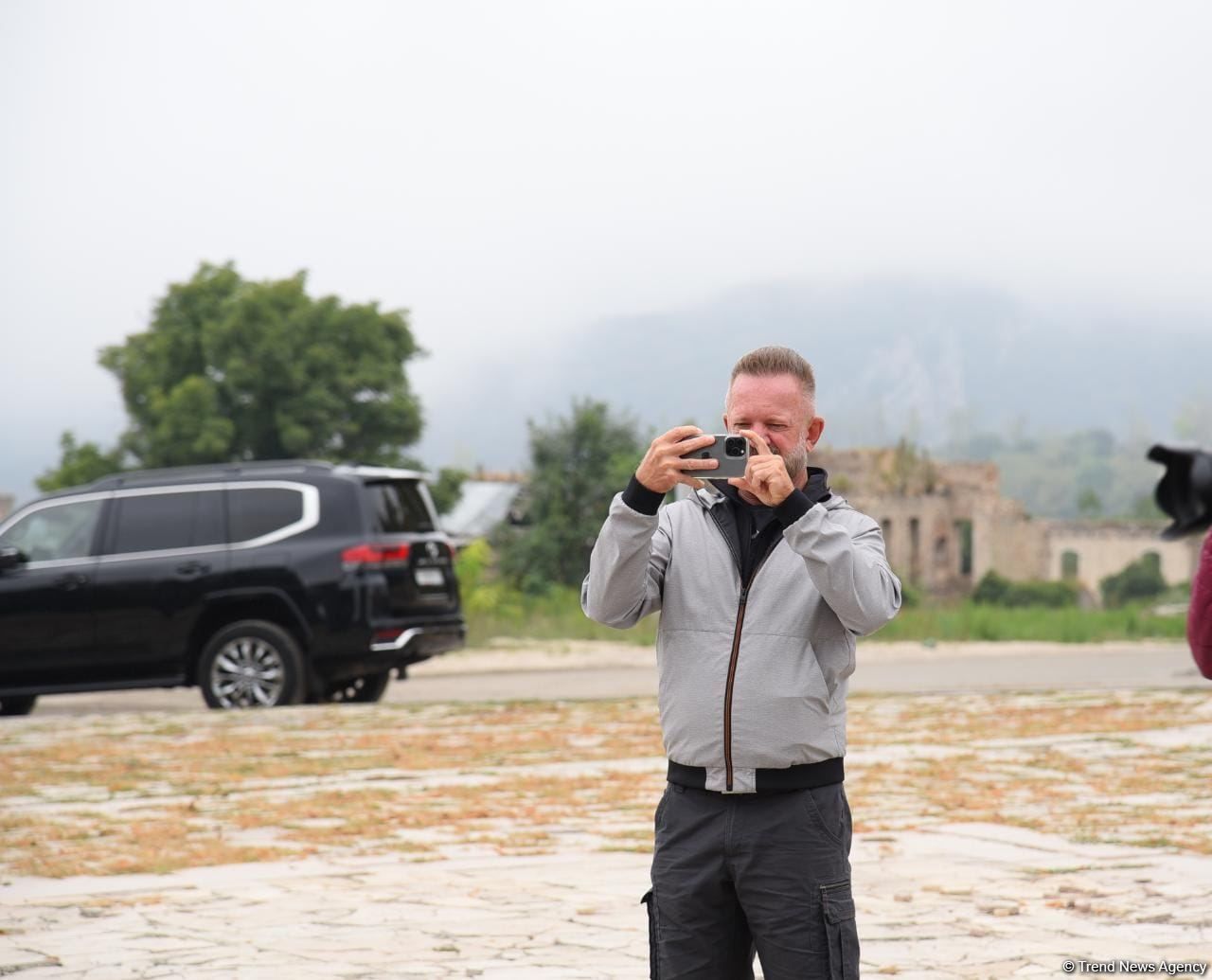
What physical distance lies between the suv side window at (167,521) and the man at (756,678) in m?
11.8

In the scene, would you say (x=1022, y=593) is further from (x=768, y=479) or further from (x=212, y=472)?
(x=768, y=479)

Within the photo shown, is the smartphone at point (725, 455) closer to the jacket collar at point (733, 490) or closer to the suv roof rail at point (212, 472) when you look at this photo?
the jacket collar at point (733, 490)

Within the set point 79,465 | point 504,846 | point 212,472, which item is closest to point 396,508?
point 212,472

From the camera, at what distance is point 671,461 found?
3430 millimetres

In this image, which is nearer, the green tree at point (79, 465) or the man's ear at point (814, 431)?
Result: the man's ear at point (814, 431)

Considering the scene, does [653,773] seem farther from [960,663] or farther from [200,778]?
[960,663]

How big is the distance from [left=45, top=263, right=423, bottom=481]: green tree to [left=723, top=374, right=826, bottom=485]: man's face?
164ft

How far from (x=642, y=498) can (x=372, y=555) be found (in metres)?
11.3

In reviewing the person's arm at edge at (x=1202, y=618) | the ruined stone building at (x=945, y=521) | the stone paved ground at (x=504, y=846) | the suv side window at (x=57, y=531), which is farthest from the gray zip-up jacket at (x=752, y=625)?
the ruined stone building at (x=945, y=521)

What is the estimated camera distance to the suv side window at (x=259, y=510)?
14.9 metres

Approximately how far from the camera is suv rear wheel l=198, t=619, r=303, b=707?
1455cm

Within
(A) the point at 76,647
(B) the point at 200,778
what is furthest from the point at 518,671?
(B) the point at 200,778

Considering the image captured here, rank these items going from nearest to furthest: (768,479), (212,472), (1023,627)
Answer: (768,479), (212,472), (1023,627)

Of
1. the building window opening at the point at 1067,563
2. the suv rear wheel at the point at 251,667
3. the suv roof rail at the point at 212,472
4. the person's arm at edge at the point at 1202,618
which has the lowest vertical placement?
the building window opening at the point at 1067,563
